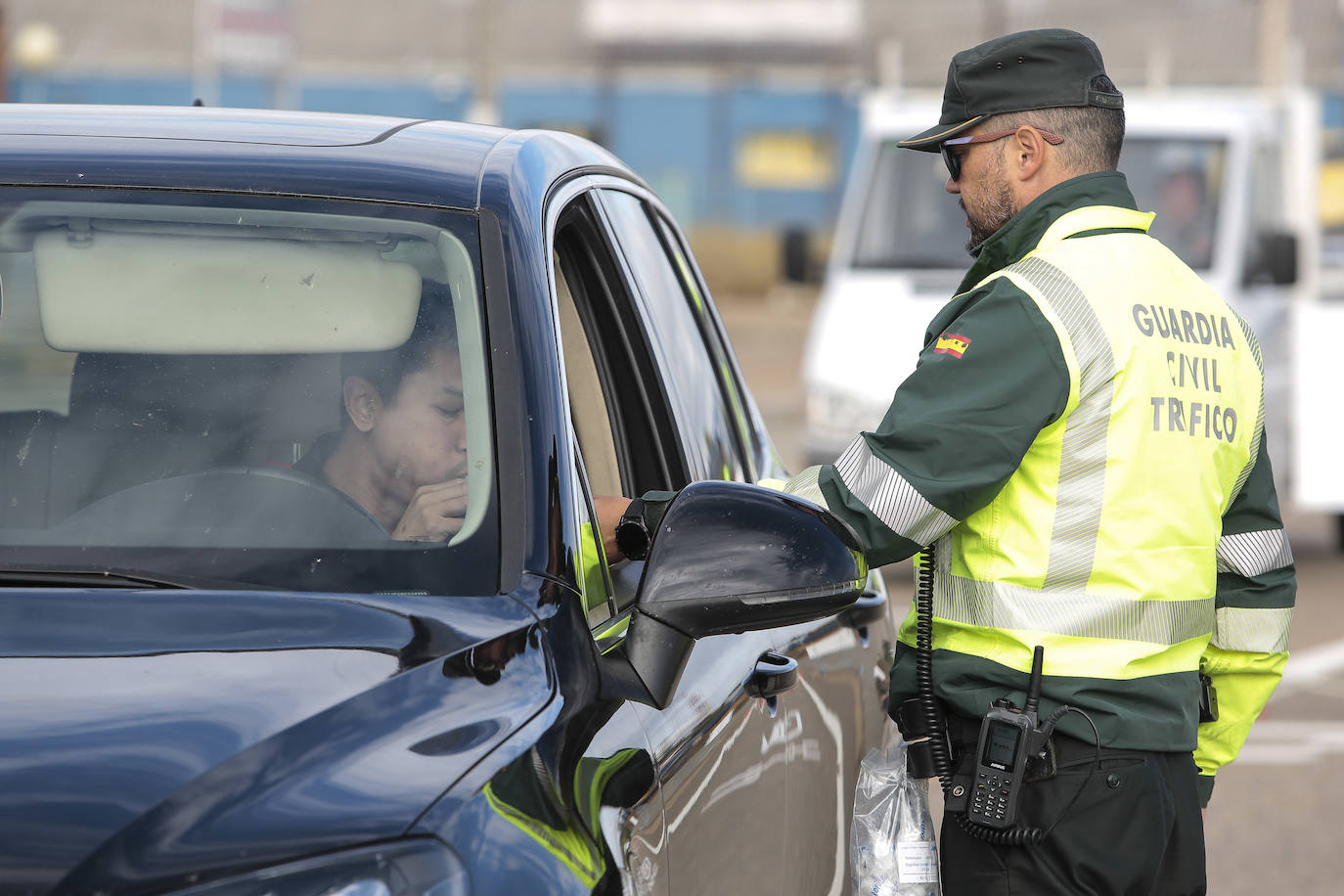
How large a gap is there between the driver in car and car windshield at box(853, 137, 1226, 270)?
8.56 m

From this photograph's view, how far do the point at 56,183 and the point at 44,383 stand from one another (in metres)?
0.28

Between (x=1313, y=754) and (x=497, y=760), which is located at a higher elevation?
(x=497, y=760)

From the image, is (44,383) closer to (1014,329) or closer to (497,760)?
(497,760)

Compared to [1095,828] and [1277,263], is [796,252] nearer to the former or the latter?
[1277,263]

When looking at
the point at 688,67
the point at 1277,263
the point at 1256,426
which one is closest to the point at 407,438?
the point at 1256,426

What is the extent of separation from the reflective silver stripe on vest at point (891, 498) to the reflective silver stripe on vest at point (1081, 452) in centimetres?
17

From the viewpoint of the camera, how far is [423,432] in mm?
2598

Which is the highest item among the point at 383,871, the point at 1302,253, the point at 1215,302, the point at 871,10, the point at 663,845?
the point at 1215,302

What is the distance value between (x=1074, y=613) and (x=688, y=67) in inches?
1473

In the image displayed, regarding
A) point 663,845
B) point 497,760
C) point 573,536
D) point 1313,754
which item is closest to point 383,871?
point 497,760

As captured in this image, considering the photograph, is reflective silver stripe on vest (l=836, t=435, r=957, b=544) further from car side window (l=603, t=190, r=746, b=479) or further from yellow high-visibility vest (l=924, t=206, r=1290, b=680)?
car side window (l=603, t=190, r=746, b=479)

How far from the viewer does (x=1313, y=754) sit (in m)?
Result: 7.41

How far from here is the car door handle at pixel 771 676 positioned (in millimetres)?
2973

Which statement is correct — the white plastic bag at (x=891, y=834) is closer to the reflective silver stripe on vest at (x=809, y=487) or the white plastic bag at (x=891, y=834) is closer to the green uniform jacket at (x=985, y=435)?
the green uniform jacket at (x=985, y=435)
